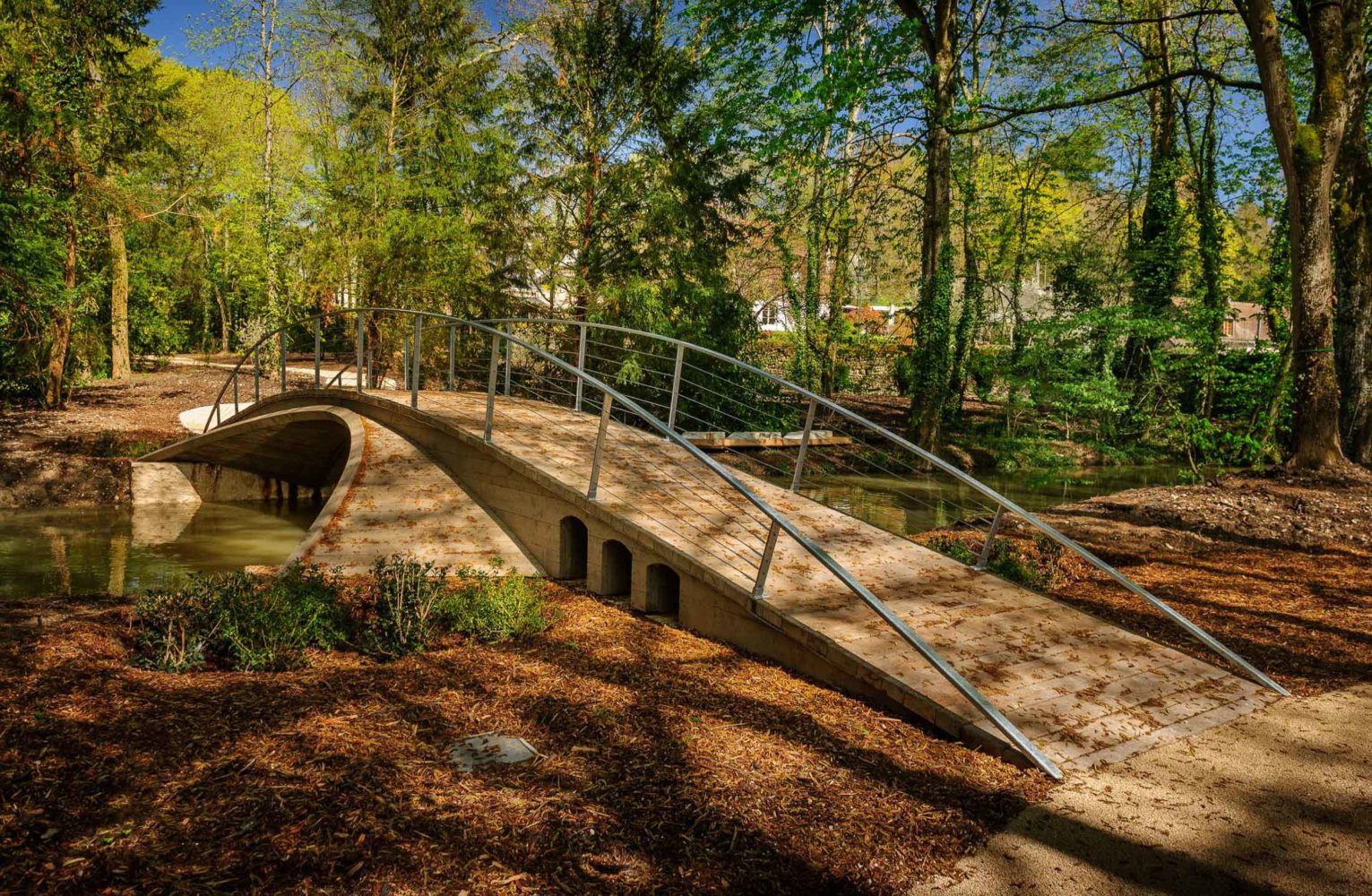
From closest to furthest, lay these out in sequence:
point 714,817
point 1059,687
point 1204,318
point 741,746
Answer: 1. point 714,817
2. point 741,746
3. point 1059,687
4. point 1204,318

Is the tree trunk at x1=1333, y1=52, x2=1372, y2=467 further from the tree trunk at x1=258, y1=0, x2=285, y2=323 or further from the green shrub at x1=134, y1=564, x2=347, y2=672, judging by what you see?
the tree trunk at x1=258, y1=0, x2=285, y2=323

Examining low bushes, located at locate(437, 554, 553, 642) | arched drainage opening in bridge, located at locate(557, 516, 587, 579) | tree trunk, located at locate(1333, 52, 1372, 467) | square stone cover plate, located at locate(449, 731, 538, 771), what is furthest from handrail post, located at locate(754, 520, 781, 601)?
tree trunk, located at locate(1333, 52, 1372, 467)

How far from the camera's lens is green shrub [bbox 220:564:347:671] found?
452cm

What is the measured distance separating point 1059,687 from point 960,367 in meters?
16.3

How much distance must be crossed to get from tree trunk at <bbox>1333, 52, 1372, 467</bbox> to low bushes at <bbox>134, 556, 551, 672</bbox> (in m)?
10.6

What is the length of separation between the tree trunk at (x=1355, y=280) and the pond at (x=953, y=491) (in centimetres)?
293

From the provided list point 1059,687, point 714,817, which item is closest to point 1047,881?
point 714,817

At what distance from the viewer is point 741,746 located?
12.3 feet

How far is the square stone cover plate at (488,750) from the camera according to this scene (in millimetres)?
3445

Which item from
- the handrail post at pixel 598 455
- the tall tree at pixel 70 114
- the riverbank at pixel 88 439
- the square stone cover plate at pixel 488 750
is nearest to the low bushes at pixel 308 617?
the handrail post at pixel 598 455

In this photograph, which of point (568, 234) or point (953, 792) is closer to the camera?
point (953, 792)

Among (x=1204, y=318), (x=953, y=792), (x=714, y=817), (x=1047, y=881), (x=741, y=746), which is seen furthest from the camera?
(x=1204, y=318)

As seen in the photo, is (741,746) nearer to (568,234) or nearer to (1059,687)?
(1059,687)

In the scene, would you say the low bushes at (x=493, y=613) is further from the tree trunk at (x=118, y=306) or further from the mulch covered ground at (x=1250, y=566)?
the tree trunk at (x=118, y=306)
